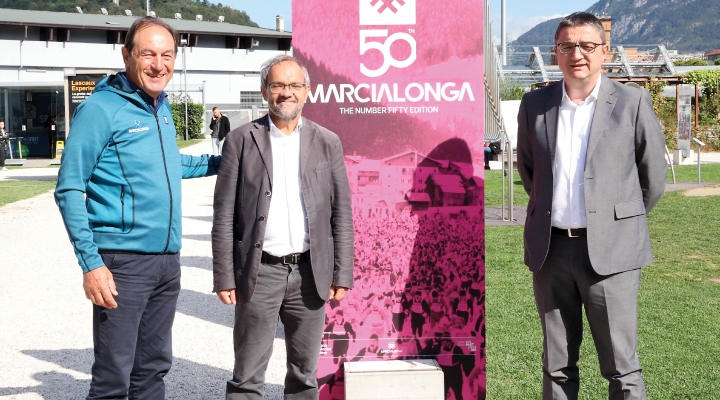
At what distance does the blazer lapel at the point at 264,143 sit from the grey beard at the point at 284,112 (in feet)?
0.29

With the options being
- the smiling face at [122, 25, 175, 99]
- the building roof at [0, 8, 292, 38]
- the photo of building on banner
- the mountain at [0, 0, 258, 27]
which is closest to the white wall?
the building roof at [0, 8, 292, 38]

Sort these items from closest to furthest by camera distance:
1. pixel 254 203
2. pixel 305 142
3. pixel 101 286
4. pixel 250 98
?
1. pixel 101 286
2. pixel 254 203
3. pixel 305 142
4. pixel 250 98

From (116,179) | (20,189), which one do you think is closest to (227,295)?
(116,179)

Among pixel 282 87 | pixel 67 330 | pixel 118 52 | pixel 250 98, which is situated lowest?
pixel 67 330

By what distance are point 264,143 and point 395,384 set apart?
1.51 metres

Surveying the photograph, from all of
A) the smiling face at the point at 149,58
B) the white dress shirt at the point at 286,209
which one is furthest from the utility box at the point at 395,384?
the smiling face at the point at 149,58

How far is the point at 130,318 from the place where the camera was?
3.45 m

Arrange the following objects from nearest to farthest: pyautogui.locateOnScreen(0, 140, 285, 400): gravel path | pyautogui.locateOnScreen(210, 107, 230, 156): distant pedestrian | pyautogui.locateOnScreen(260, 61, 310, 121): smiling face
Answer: pyautogui.locateOnScreen(260, 61, 310, 121): smiling face
pyautogui.locateOnScreen(0, 140, 285, 400): gravel path
pyautogui.locateOnScreen(210, 107, 230, 156): distant pedestrian

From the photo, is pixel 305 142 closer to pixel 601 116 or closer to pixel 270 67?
pixel 270 67

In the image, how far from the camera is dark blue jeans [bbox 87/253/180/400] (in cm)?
342

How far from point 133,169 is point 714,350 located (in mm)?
4279

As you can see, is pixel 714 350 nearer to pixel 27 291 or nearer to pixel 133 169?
pixel 133 169

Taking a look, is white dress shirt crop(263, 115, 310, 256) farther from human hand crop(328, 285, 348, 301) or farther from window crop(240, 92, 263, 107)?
window crop(240, 92, 263, 107)

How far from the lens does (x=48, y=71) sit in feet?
186
